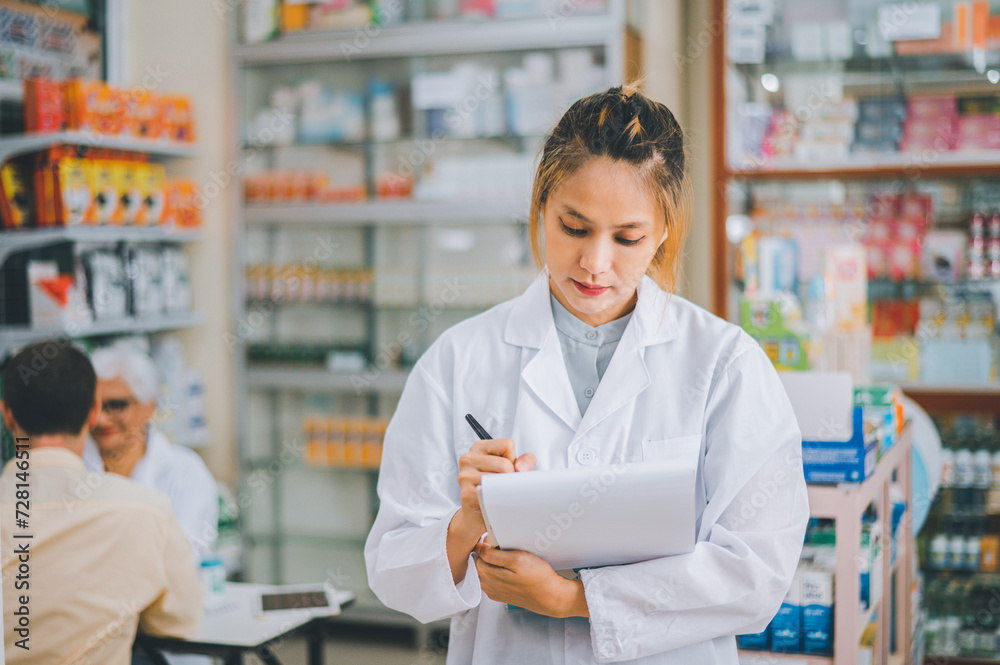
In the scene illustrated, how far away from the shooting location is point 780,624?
6.32 feet

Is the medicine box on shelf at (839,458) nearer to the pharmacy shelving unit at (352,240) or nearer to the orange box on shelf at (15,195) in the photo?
the pharmacy shelving unit at (352,240)

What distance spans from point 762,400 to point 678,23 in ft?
11.1

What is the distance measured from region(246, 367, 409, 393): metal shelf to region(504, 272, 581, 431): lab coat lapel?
2.64 metres

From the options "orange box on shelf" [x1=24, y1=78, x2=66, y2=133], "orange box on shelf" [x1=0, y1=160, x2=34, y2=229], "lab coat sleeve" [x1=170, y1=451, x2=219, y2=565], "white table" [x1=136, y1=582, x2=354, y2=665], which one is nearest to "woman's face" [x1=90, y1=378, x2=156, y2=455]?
"lab coat sleeve" [x1=170, y1=451, x2=219, y2=565]

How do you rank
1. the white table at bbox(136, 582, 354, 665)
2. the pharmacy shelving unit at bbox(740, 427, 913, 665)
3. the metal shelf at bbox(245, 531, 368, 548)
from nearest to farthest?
the pharmacy shelving unit at bbox(740, 427, 913, 665) → the white table at bbox(136, 582, 354, 665) → the metal shelf at bbox(245, 531, 368, 548)

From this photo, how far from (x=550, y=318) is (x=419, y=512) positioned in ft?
1.28

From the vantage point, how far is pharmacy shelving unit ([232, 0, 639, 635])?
13.3 ft

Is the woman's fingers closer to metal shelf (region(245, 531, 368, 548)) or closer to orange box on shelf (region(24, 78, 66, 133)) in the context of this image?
orange box on shelf (region(24, 78, 66, 133))

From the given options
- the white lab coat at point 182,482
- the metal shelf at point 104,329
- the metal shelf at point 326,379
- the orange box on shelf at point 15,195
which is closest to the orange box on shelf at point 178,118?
the orange box on shelf at point 15,195

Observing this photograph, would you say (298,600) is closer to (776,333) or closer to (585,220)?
(776,333)

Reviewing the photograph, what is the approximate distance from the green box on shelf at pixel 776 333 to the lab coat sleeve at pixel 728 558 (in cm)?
81

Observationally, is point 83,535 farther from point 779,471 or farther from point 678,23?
point 678,23

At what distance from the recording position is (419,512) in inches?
58.2

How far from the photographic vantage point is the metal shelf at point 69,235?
3.59m
